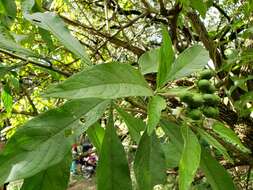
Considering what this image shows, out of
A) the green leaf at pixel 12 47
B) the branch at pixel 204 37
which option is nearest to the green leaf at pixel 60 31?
the green leaf at pixel 12 47

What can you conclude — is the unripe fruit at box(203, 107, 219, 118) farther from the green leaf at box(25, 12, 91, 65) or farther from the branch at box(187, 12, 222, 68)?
the branch at box(187, 12, 222, 68)

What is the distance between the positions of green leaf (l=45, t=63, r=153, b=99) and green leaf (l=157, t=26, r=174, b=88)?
4 cm

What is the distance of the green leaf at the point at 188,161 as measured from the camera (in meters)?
0.49

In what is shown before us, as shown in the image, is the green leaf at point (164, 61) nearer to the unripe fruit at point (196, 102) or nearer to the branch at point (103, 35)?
the unripe fruit at point (196, 102)

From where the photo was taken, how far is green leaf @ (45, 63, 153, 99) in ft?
1.52

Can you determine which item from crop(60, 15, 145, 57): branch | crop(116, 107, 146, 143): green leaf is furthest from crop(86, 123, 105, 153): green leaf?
crop(60, 15, 145, 57): branch

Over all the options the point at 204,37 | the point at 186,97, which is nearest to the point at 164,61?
the point at 186,97

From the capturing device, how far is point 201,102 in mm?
638

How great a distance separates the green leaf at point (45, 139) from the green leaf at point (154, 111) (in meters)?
0.08

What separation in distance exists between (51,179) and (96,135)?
122mm

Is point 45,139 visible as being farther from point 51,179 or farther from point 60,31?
point 60,31

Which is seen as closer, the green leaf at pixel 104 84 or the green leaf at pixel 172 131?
the green leaf at pixel 104 84

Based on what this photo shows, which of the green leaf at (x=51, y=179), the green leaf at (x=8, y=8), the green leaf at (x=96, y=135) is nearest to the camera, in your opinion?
the green leaf at (x=51, y=179)

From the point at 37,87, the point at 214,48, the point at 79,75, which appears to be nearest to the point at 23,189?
the point at 79,75
